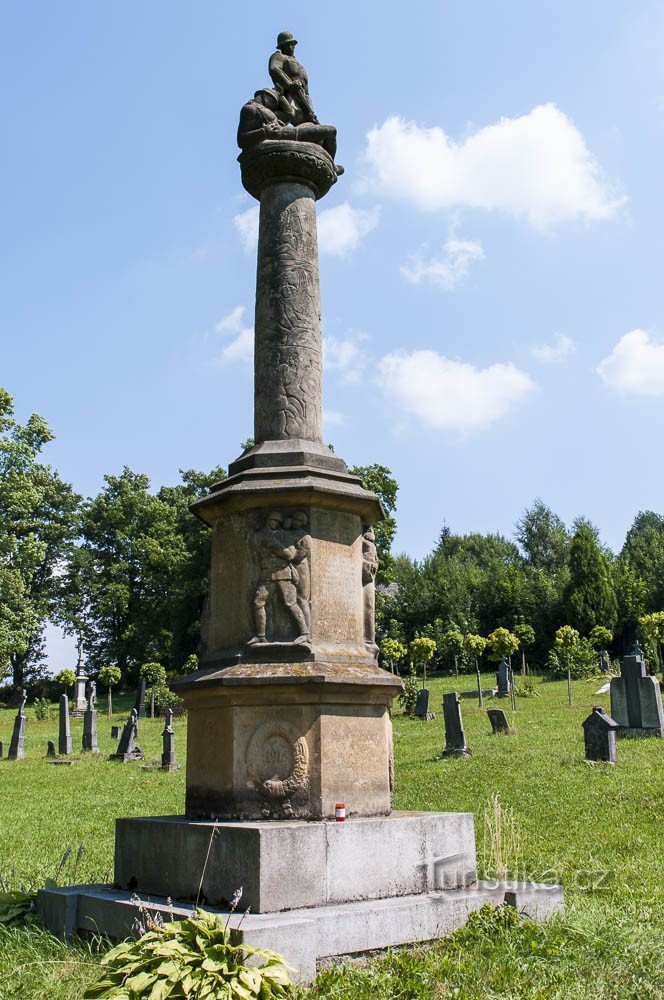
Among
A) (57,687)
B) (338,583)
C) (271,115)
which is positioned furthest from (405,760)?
(57,687)

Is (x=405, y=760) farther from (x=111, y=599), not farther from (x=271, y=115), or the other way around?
(x=111, y=599)

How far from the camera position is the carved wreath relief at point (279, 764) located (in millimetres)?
6133

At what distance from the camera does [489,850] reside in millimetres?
9461

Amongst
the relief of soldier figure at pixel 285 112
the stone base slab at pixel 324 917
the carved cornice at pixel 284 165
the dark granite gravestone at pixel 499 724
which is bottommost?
the stone base slab at pixel 324 917

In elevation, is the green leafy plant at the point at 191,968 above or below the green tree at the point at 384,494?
below

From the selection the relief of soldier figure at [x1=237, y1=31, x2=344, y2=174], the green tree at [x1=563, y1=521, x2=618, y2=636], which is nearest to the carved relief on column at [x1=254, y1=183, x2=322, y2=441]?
the relief of soldier figure at [x1=237, y1=31, x2=344, y2=174]

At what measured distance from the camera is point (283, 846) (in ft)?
17.8

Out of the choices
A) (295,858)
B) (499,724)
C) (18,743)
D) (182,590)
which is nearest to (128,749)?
(18,743)

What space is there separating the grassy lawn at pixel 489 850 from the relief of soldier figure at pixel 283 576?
2.33 m

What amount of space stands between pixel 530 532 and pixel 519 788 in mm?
65467

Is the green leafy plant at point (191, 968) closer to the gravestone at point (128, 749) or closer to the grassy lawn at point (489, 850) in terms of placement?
the grassy lawn at point (489, 850)

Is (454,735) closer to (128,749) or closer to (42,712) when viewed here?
(128,749)

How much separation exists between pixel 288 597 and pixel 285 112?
465cm

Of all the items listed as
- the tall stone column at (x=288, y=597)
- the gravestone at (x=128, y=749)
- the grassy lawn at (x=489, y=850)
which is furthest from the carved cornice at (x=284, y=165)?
the gravestone at (x=128, y=749)
